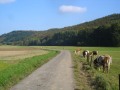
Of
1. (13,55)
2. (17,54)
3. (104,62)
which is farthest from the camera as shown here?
(17,54)

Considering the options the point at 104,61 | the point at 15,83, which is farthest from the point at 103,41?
the point at 15,83

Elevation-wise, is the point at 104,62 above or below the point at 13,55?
above

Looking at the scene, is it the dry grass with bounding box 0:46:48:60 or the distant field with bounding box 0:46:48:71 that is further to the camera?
the dry grass with bounding box 0:46:48:60

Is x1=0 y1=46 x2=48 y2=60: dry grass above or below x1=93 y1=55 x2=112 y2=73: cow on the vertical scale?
below

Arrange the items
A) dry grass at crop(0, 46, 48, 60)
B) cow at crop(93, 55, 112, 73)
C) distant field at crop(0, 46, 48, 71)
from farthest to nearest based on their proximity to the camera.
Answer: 1. dry grass at crop(0, 46, 48, 60)
2. distant field at crop(0, 46, 48, 71)
3. cow at crop(93, 55, 112, 73)

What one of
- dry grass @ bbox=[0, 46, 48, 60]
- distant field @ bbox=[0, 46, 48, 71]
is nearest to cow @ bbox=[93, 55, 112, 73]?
distant field @ bbox=[0, 46, 48, 71]

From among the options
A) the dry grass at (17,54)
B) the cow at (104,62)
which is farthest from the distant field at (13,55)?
the cow at (104,62)

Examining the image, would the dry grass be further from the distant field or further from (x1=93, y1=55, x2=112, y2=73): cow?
(x1=93, y1=55, x2=112, y2=73): cow

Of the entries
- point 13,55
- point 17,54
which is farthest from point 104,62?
point 17,54

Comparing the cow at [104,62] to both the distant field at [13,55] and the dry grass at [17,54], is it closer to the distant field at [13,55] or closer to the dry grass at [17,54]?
the distant field at [13,55]

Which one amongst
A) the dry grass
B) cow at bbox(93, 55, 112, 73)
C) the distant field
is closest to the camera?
cow at bbox(93, 55, 112, 73)

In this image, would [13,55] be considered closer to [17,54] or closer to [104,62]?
[17,54]

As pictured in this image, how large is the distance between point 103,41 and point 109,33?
205 inches

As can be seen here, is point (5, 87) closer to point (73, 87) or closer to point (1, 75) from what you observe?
point (1, 75)
